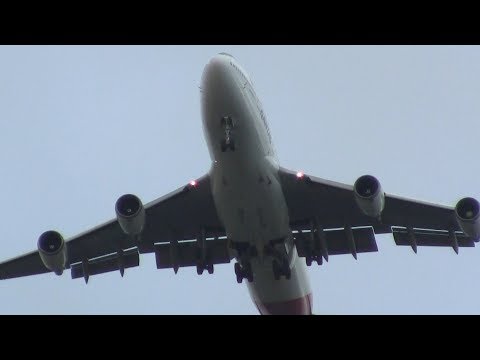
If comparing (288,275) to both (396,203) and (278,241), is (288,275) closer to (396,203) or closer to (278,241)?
(278,241)

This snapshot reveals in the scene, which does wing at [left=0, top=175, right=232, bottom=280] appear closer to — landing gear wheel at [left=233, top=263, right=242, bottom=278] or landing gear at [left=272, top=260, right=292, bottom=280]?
landing gear wheel at [left=233, top=263, right=242, bottom=278]

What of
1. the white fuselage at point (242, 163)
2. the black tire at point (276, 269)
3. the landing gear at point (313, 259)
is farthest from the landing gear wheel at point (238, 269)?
the landing gear at point (313, 259)

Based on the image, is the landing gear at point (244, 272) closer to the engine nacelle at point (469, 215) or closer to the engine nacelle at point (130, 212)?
the engine nacelle at point (130, 212)

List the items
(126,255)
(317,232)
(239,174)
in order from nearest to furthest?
(239,174) → (317,232) → (126,255)

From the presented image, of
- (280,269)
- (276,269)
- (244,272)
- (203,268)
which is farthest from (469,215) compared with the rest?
(203,268)

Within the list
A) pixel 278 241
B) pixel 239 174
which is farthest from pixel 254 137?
pixel 278 241

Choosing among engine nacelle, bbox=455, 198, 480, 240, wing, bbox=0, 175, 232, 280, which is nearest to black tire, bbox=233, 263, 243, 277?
wing, bbox=0, 175, 232, 280
